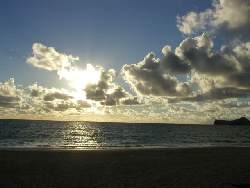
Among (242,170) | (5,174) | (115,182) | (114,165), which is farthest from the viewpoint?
(114,165)

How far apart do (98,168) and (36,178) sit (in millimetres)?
5350

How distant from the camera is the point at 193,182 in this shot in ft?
56.9

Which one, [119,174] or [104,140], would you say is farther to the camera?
[104,140]

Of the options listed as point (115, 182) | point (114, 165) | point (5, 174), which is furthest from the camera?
point (114, 165)

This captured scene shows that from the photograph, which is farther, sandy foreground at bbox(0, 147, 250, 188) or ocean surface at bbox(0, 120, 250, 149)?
ocean surface at bbox(0, 120, 250, 149)

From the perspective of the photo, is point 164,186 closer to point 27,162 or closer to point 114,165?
point 114,165

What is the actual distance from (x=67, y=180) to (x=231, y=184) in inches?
375

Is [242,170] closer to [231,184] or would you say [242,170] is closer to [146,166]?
[231,184]

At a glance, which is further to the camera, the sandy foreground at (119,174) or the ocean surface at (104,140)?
the ocean surface at (104,140)

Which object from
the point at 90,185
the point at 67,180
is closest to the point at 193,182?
the point at 90,185

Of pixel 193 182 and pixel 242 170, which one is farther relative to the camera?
pixel 242 170

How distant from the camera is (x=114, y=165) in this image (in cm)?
2355

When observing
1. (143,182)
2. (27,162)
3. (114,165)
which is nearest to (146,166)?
(114,165)

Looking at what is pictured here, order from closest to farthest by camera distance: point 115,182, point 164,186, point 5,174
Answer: point 164,186
point 115,182
point 5,174
